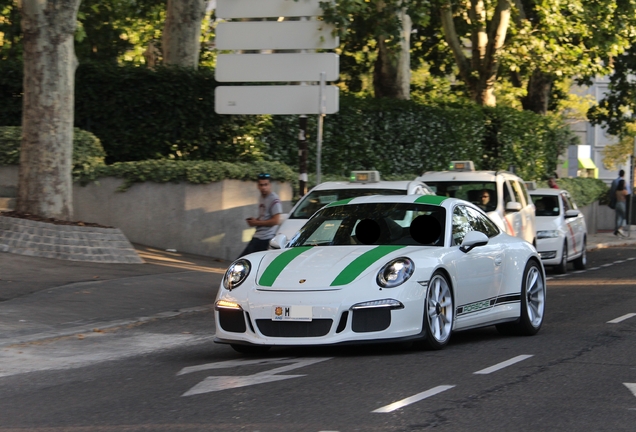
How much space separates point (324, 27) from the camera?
19.8 metres

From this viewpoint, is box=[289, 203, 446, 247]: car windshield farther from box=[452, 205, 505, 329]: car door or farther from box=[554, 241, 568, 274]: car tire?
box=[554, 241, 568, 274]: car tire

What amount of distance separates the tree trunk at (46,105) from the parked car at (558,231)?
843cm

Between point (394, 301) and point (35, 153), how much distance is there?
979cm

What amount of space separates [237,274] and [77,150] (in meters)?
11.3

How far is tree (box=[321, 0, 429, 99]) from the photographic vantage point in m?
20.8

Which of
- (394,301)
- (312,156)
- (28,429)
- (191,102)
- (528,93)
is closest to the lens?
(28,429)

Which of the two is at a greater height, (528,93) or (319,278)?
(528,93)

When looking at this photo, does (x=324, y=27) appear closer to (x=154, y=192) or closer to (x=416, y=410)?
(x=154, y=192)

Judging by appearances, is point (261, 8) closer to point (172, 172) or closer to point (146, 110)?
point (172, 172)

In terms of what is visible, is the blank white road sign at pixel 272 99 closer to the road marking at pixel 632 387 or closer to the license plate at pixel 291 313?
the license plate at pixel 291 313

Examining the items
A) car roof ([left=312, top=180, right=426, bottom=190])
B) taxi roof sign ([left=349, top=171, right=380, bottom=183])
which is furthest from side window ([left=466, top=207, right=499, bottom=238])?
taxi roof sign ([left=349, top=171, right=380, bottom=183])

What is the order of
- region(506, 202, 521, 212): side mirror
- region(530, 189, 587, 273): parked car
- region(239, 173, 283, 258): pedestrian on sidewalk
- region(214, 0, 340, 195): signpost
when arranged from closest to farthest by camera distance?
region(239, 173, 283, 258): pedestrian on sidewalk, region(506, 202, 521, 212): side mirror, region(214, 0, 340, 195): signpost, region(530, 189, 587, 273): parked car

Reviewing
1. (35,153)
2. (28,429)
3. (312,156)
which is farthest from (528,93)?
(28,429)

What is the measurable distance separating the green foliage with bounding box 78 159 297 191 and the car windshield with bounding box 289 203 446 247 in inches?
360
